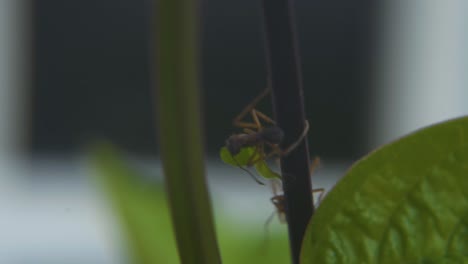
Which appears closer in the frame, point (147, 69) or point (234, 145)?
point (234, 145)

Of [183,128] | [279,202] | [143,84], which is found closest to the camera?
[183,128]

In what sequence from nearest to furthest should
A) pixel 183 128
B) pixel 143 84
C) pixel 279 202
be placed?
1. pixel 183 128
2. pixel 279 202
3. pixel 143 84

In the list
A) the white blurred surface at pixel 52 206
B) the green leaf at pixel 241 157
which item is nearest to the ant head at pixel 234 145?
the green leaf at pixel 241 157

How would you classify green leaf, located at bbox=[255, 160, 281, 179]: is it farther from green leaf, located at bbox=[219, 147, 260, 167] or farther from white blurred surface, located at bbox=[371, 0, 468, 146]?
white blurred surface, located at bbox=[371, 0, 468, 146]

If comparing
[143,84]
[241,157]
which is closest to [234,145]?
[241,157]

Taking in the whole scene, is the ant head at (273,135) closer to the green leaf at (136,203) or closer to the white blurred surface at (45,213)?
the green leaf at (136,203)

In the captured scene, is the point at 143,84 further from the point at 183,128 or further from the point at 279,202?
the point at 183,128

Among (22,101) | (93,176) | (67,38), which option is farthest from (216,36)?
(93,176)
